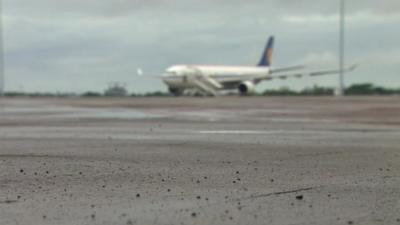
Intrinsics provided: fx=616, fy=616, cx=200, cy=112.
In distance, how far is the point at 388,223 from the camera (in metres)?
3.95

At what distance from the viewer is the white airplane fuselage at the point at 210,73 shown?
208 feet

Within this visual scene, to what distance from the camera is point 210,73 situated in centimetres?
6606

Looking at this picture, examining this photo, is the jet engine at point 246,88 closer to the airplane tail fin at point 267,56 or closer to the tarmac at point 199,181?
the airplane tail fin at point 267,56

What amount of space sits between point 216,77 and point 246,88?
14.4 feet

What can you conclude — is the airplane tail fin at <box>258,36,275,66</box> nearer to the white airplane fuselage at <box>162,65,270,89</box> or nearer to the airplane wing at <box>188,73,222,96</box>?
the white airplane fuselage at <box>162,65,270,89</box>

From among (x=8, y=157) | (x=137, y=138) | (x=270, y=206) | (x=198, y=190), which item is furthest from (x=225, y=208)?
(x=137, y=138)

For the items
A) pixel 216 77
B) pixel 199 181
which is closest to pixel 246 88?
pixel 216 77

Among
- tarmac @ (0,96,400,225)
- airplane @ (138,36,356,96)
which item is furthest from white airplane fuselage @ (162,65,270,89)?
tarmac @ (0,96,400,225)

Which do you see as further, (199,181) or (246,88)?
(246,88)

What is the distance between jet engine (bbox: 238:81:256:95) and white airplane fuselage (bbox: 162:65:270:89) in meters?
1.87

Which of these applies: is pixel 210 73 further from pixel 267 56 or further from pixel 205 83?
pixel 267 56

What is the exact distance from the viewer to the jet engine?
64188 millimetres

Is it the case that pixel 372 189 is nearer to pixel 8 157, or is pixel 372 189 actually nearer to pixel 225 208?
pixel 225 208

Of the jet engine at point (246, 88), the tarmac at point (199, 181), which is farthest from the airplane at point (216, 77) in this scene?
the tarmac at point (199, 181)
